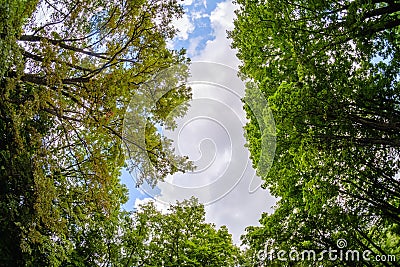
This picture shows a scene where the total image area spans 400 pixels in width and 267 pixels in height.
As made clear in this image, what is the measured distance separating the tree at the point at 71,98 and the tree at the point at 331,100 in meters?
2.10

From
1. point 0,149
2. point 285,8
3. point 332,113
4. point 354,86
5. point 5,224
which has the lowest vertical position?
point 5,224

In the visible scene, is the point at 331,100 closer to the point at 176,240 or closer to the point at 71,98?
the point at 71,98

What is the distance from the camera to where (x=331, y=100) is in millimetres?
7375

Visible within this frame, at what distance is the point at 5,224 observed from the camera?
7734 millimetres

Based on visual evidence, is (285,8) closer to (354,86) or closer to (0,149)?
(354,86)

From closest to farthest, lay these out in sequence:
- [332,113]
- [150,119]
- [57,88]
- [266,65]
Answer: [57,88], [332,113], [150,119], [266,65]

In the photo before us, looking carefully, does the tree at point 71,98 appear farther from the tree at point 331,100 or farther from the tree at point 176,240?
the tree at point 176,240

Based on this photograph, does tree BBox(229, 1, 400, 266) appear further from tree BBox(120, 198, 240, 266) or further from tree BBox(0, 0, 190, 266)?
tree BBox(120, 198, 240, 266)

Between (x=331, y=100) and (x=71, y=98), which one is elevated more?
(x=331, y=100)

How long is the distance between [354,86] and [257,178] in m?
2.79

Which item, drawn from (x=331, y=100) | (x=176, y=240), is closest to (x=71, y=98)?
(x=331, y=100)

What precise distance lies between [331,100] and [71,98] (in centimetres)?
519

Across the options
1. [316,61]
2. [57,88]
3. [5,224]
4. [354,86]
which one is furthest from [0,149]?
[354,86]

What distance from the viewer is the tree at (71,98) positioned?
274 inches
